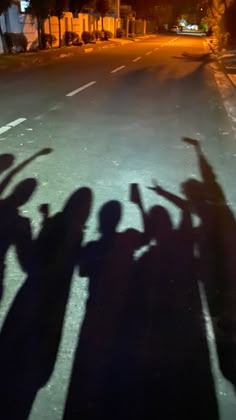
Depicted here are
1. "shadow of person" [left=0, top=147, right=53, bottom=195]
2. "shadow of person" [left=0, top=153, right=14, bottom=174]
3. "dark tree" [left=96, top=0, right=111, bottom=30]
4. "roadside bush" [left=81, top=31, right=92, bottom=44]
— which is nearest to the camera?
"shadow of person" [left=0, top=147, right=53, bottom=195]

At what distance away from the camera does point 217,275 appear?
3.52 m

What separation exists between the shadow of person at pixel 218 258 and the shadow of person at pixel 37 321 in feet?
3.70

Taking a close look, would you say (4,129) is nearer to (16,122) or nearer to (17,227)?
(16,122)

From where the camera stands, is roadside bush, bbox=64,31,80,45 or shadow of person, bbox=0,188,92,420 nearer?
shadow of person, bbox=0,188,92,420

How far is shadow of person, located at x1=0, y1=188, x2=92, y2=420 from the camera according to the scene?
241 centimetres

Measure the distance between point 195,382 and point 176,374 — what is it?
12 cm

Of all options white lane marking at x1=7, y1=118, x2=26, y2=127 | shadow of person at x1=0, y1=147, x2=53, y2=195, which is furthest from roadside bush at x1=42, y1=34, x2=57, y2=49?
shadow of person at x1=0, y1=147, x2=53, y2=195

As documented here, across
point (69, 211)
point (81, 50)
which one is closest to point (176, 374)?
point (69, 211)

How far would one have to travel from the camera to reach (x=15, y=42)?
27.1m

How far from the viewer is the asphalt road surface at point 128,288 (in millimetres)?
2400

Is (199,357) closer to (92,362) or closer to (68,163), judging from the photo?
(92,362)

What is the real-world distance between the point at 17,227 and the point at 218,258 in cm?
206

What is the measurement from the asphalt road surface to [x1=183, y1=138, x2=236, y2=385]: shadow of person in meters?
0.01

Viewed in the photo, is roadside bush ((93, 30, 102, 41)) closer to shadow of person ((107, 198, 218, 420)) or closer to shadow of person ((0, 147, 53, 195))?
shadow of person ((0, 147, 53, 195))
